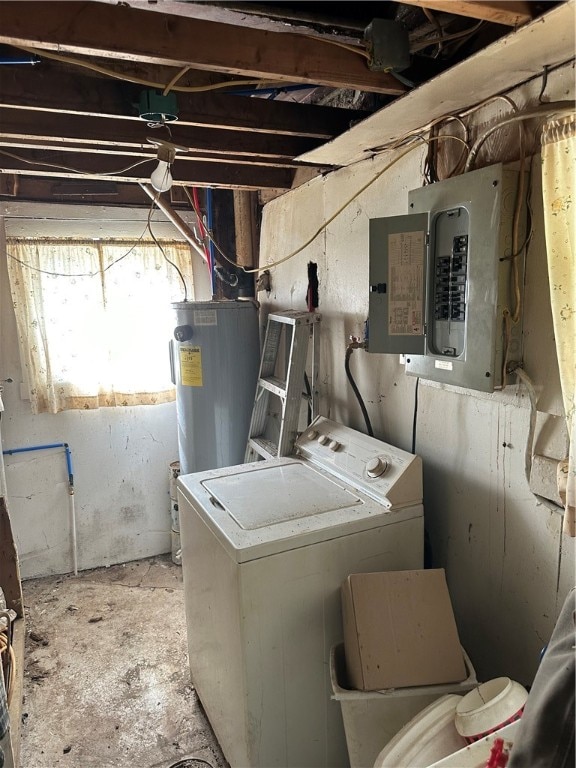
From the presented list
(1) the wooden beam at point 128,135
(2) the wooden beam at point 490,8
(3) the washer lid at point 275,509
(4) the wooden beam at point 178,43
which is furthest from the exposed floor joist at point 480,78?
(3) the washer lid at point 275,509

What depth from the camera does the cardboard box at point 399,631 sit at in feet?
4.14

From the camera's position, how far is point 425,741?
1.10m

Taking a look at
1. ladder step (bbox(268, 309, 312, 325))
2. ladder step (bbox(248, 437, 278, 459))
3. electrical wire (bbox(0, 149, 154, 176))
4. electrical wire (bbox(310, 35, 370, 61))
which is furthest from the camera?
ladder step (bbox(248, 437, 278, 459))

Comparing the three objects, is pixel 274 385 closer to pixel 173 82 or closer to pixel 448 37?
pixel 173 82

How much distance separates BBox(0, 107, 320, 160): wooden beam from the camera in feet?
5.19

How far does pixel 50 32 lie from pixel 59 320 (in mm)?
1933

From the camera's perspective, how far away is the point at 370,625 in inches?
51.4

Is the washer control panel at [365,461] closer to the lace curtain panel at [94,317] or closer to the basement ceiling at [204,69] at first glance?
the basement ceiling at [204,69]

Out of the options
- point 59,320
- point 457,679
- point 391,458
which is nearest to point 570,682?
point 457,679

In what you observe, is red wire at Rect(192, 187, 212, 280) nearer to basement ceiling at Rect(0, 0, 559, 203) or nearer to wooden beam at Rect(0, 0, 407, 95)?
basement ceiling at Rect(0, 0, 559, 203)

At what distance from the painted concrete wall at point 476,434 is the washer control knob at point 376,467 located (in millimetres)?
171

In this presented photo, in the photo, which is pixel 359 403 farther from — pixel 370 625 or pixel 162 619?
pixel 162 619

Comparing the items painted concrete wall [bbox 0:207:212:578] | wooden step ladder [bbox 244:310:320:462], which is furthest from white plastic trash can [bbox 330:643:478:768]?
painted concrete wall [bbox 0:207:212:578]

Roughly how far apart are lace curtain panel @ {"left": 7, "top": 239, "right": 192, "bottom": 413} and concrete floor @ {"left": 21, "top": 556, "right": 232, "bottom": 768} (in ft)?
3.36
